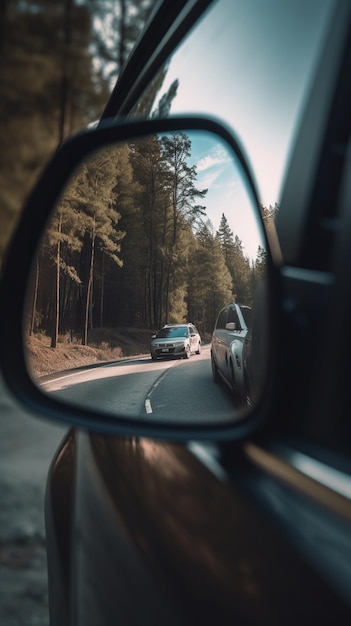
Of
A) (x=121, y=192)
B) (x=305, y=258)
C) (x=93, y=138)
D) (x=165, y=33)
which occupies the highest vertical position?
(x=165, y=33)

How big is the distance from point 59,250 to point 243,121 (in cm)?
50

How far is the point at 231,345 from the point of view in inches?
46.8

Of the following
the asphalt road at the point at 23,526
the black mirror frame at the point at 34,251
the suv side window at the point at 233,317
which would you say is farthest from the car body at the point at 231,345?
the asphalt road at the point at 23,526

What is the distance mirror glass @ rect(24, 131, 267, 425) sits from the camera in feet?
3.77

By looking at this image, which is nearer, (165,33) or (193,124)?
(193,124)

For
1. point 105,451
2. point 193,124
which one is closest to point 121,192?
point 193,124

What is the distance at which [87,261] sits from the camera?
1.47 meters

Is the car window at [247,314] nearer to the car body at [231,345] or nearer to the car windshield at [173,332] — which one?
the car body at [231,345]

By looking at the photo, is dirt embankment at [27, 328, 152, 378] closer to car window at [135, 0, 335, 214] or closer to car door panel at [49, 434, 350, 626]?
car door panel at [49, 434, 350, 626]

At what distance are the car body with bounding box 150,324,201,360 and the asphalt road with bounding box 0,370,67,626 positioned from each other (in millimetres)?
899

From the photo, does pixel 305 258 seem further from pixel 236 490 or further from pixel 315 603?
pixel 315 603

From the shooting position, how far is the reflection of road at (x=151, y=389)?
1.16 m

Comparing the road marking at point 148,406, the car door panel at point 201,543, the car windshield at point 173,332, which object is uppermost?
the car windshield at point 173,332

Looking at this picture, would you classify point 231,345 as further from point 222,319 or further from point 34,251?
point 34,251
